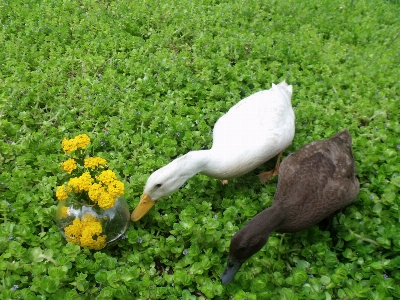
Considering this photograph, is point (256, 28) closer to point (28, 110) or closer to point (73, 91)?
point (73, 91)

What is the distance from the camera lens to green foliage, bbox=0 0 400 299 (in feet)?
7.40

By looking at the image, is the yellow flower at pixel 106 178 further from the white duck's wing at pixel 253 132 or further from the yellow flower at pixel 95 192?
the white duck's wing at pixel 253 132

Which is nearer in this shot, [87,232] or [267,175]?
[87,232]

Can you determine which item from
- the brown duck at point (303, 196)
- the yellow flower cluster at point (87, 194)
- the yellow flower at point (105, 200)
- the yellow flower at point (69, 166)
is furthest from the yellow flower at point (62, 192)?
the brown duck at point (303, 196)

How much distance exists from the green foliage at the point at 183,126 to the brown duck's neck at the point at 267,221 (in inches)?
10.2

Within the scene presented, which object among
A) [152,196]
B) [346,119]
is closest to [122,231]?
[152,196]

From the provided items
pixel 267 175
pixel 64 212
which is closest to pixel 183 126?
pixel 267 175

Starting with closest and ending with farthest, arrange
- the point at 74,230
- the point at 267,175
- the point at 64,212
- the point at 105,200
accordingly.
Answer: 1. the point at 105,200
2. the point at 74,230
3. the point at 64,212
4. the point at 267,175

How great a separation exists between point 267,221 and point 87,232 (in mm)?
1126

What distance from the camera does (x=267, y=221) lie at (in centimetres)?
235

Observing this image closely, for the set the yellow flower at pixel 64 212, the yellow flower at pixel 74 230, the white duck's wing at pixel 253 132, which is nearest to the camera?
the yellow flower at pixel 74 230

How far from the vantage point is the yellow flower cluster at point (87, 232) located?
217cm

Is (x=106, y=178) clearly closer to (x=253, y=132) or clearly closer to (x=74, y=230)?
(x=74, y=230)

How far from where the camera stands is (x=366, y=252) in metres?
2.53
